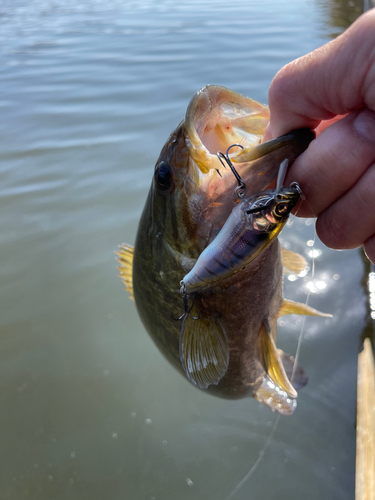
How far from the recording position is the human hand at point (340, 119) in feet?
3.96

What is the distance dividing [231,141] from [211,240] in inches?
19.0

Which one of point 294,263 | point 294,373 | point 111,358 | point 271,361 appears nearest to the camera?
point 271,361

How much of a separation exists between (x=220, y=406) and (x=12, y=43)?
11.4 meters

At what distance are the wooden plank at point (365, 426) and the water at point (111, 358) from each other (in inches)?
6.5

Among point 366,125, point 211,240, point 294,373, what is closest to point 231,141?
point 211,240

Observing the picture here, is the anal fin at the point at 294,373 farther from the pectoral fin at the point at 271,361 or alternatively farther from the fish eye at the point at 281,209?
the fish eye at the point at 281,209

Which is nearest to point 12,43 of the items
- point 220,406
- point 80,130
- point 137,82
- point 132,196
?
point 137,82

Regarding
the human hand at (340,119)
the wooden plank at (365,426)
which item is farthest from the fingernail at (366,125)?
the wooden plank at (365,426)

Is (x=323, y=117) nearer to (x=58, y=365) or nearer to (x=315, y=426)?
(x=315, y=426)

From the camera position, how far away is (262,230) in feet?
3.83

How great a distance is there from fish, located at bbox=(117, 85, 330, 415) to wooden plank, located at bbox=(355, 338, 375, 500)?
0.82 meters

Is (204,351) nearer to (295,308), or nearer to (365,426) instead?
(295,308)

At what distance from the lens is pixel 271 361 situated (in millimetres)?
1815

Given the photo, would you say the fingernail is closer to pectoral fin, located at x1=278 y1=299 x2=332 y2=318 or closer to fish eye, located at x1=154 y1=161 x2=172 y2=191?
fish eye, located at x1=154 y1=161 x2=172 y2=191
